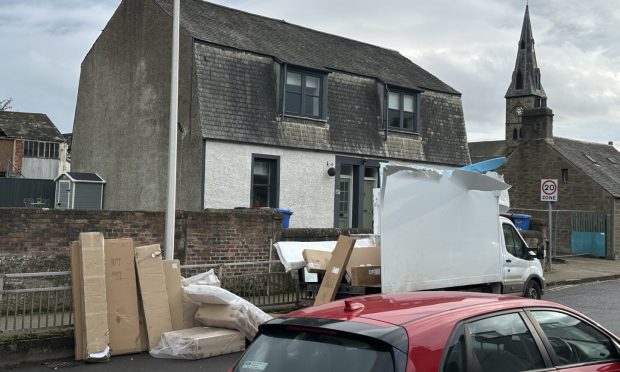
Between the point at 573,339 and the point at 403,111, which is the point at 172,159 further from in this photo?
the point at 403,111

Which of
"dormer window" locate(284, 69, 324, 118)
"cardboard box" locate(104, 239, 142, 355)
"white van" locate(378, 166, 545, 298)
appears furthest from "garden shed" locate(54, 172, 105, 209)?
"white van" locate(378, 166, 545, 298)

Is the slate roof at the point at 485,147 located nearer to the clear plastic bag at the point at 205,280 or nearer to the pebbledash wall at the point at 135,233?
the pebbledash wall at the point at 135,233

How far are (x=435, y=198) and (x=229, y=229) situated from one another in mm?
5091

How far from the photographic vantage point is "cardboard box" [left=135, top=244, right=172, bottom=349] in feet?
29.1

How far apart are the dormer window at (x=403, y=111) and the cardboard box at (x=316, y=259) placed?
11682 mm

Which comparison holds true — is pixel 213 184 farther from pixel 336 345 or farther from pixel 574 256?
pixel 574 256

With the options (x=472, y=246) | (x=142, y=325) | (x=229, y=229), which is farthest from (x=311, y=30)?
(x=142, y=325)

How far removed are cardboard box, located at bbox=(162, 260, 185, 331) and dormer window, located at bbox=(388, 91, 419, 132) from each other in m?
13.8

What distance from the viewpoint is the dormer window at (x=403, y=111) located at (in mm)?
22031

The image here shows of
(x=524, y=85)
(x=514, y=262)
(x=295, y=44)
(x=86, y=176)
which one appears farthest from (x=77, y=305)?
(x=524, y=85)

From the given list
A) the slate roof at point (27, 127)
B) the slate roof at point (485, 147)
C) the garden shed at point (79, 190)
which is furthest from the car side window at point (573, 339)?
the slate roof at point (485, 147)

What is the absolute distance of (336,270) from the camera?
32.5ft

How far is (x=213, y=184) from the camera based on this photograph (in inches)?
691

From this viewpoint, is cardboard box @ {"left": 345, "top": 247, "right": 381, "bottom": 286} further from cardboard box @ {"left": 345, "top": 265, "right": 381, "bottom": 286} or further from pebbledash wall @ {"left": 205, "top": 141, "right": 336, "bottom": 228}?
pebbledash wall @ {"left": 205, "top": 141, "right": 336, "bottom": 228}
